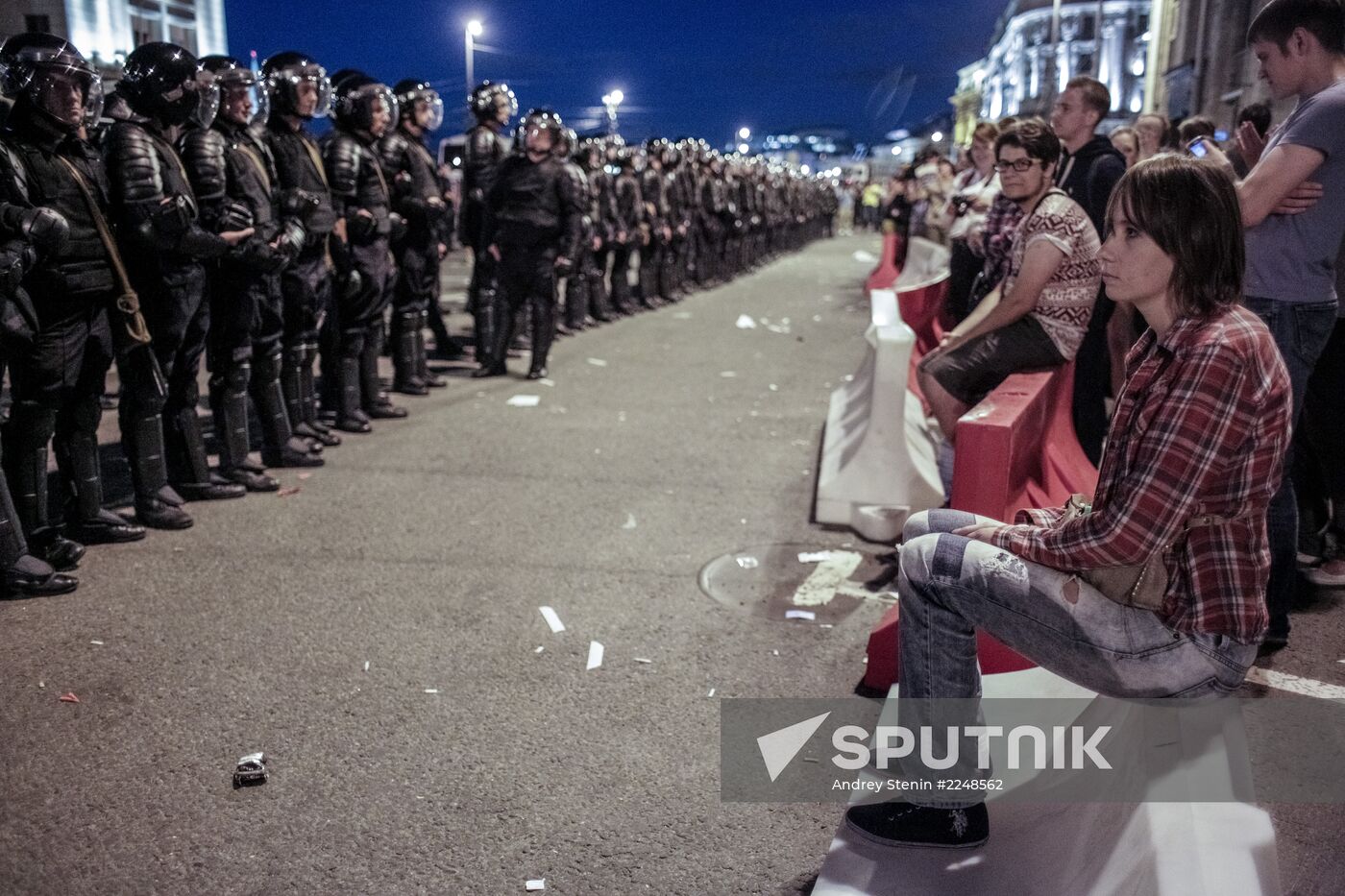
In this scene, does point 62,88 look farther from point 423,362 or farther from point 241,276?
point 423,362

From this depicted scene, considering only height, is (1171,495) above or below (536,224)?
below

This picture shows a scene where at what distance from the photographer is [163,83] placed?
558 cm

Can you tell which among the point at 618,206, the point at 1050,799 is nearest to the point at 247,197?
the point at 1050,799

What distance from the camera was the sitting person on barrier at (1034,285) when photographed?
5.15 meters

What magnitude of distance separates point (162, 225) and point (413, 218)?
357cm

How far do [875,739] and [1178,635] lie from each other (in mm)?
1309

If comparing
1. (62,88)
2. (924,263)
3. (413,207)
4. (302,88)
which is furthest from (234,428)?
(924,263)

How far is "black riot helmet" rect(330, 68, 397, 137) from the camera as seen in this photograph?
780 centimetres

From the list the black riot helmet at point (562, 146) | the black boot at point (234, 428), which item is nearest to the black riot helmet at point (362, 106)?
the black boot at point (234, 428)

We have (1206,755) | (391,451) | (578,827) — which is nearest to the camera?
(1206,755)

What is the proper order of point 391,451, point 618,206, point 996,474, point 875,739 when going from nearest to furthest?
point 875,739, point 996,474, point 391,451, point 618,206

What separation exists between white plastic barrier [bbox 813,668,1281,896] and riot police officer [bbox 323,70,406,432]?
19.6 ft

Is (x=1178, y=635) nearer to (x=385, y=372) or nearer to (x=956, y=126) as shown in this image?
(x=385, y=372)

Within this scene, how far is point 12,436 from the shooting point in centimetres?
514
